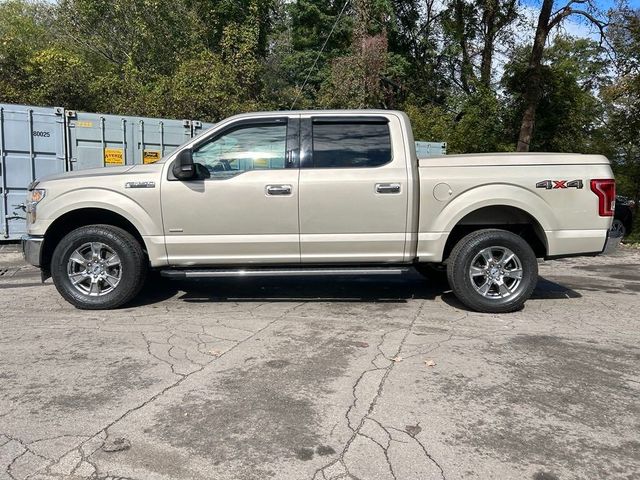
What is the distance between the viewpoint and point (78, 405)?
365 cm

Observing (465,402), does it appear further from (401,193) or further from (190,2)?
(190,2)

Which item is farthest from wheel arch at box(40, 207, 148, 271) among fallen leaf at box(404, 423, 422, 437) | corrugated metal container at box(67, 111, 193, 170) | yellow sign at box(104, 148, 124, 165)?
yellow sign at box(104, 148, 124, 165)

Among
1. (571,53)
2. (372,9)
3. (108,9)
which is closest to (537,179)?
(372,9)

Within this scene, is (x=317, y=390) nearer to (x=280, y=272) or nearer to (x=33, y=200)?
(x=280, y=272)

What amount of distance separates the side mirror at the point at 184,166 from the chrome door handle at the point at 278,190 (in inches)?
31.3

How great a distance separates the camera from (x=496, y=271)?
19.7 ft

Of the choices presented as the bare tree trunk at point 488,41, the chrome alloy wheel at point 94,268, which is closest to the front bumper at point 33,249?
the chrome alloy wheel at point 94,268

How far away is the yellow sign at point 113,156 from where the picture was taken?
1170 centimetres

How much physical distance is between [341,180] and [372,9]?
2132 cm

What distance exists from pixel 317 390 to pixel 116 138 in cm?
948

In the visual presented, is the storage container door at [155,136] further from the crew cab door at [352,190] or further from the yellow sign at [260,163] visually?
the crew cab door at [352,190]

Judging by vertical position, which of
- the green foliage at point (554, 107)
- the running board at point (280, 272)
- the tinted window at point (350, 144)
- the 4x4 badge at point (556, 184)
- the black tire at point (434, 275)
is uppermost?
the green foliage at point (554, 107)

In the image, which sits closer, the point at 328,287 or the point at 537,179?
the point at 537,179

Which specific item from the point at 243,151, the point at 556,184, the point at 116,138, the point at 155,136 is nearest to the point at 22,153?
the point at 116,138
